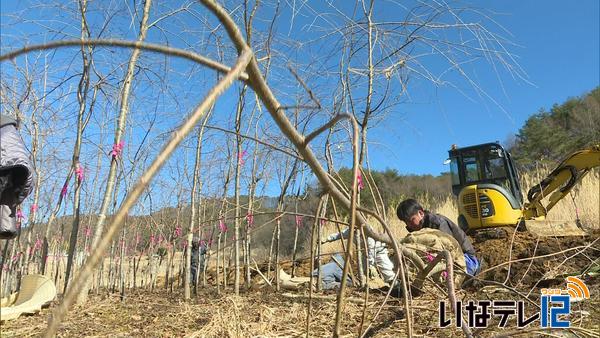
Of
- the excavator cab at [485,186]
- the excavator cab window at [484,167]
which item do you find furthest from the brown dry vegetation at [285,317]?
the excavator cab window at [484,167]

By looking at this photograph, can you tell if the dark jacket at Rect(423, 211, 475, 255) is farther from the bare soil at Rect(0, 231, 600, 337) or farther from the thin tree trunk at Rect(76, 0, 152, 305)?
the thin tree trunk at Rect(76, 0, 152, 305)

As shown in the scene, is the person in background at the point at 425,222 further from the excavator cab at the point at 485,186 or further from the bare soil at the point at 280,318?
the excavator cab at the point at 485,186

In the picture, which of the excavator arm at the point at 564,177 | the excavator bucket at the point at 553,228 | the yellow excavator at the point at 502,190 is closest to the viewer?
the excavator arm at the point at 564,177

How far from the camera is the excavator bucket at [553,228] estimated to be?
729 cm

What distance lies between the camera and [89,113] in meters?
3.92

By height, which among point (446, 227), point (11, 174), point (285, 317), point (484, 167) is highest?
point (484, 167)

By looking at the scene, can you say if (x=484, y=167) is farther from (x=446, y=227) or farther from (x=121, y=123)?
(x=121, y=123)

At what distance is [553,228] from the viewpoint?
7266mm

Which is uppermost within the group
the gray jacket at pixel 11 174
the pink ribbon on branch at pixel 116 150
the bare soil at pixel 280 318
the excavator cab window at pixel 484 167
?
the excavator cab window at pixel 484 167

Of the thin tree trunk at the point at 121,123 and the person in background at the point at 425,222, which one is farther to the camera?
the person in background at the point at 425,222

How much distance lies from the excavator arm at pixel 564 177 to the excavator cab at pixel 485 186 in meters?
0.28

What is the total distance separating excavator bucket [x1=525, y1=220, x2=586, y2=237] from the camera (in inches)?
287

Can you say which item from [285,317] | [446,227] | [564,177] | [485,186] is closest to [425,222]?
[446,227]

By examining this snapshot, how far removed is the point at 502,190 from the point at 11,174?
7.00 metres
